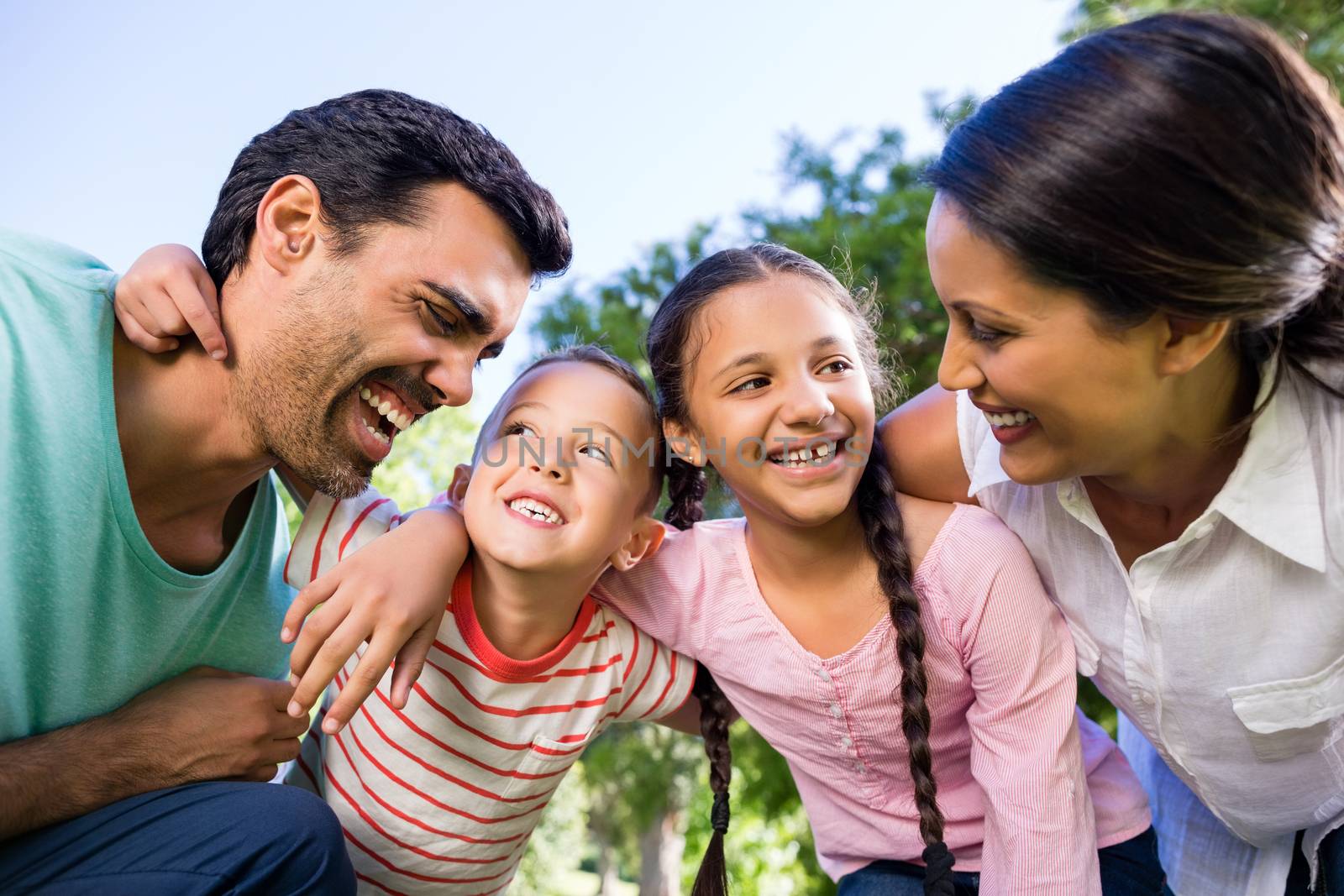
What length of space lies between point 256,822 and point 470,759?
0.52 m

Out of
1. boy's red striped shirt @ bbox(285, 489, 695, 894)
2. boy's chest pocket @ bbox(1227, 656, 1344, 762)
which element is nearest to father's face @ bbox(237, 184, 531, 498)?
boy's red striped shirt @ bbox(285, 489, 695, 894)

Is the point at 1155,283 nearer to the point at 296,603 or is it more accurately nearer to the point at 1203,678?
the point at 1203,678

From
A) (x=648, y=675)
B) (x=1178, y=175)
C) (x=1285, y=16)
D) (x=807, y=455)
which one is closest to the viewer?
(x=1178, y=175)

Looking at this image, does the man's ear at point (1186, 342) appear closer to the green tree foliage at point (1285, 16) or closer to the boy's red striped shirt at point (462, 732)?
the boy's red striped shirt at point (462, 732)

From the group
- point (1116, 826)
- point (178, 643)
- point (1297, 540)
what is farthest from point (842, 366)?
point (178, 643)

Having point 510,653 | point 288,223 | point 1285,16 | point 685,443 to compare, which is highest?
point 1285,16

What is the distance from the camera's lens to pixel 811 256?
4664mm

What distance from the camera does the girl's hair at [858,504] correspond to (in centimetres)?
209

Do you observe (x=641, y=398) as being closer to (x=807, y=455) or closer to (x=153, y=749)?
(x=807, y=455)

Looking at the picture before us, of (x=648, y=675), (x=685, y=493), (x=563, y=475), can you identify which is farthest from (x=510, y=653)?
(x=685, y=493)

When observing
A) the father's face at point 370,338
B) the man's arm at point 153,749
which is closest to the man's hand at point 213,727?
the man's arm at point 153,749

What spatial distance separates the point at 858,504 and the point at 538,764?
0.93 metres

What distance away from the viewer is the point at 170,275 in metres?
2.12

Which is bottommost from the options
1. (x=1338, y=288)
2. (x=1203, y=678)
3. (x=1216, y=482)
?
(x=1203, y=678)
